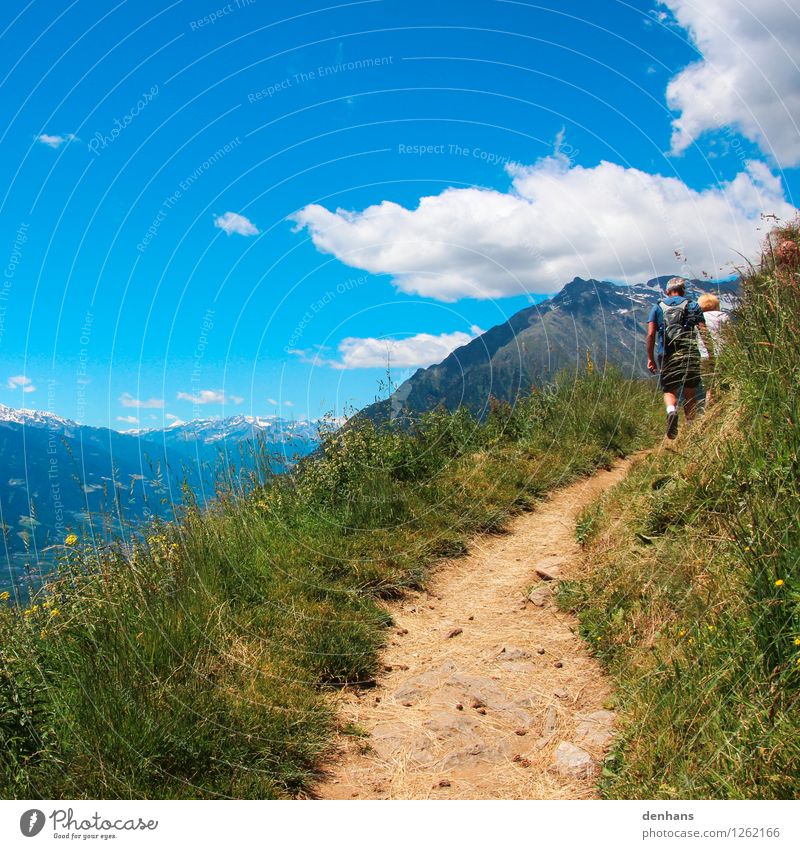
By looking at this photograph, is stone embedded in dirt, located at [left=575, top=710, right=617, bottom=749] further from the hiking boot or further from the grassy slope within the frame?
the hiking boot

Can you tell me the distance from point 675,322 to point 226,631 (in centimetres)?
690

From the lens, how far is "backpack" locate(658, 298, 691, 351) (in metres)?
8.16

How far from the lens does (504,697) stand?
445cm

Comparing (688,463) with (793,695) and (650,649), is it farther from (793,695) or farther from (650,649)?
(793,695)

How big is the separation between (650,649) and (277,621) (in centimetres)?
282

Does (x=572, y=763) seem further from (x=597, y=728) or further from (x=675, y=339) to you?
(x=675, y=339)

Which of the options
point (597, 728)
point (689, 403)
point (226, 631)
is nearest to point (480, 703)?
point (597, 728)

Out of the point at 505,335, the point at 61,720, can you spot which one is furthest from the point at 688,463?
the point at 505,335

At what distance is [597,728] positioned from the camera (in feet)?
12.5

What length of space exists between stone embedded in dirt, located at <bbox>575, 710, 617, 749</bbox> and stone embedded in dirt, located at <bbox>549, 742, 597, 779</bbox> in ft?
0.35

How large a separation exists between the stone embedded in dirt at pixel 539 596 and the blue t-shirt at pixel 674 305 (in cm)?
431

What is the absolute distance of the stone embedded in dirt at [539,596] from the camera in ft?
18.9
